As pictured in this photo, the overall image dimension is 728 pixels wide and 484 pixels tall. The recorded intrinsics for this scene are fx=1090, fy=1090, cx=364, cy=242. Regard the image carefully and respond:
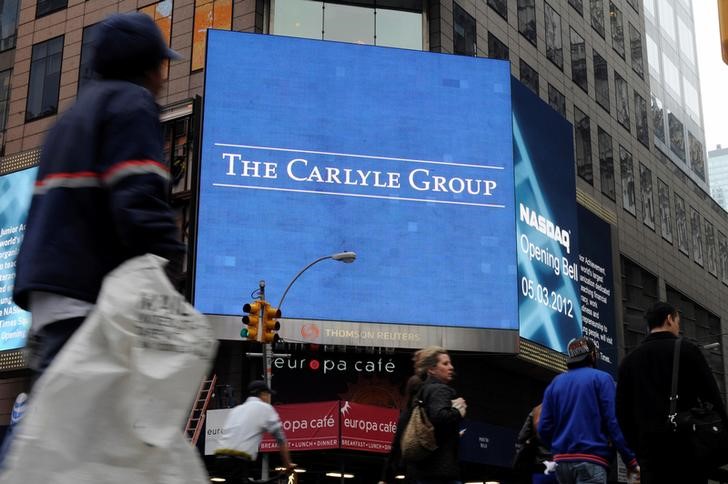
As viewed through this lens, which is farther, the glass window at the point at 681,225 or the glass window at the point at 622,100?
the glass window at the point at 681,225

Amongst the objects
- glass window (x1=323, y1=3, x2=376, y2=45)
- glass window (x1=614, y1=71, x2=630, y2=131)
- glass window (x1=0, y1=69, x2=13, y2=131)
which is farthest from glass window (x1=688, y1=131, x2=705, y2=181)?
glass window (x1=0, y1=69, x2=13, y2=131)

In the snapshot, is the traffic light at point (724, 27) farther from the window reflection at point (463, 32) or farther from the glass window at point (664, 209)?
the glass window at point (664, 209)

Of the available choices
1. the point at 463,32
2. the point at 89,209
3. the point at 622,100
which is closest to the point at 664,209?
the point at 622,100

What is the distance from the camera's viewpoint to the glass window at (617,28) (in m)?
51.7

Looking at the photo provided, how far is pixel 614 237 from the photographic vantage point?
4606 centimetres

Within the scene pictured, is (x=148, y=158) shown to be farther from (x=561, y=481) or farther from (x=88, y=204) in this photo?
(x=561, y=481)

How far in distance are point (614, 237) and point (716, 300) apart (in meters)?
17.4

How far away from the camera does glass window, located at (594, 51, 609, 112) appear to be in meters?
48.3

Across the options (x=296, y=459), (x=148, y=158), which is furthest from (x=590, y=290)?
(x=148, y=158)

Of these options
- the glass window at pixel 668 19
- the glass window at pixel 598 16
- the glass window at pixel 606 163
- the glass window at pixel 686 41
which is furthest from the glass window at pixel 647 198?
the glass window at pixel 686 41

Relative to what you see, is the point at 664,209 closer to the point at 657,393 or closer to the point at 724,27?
the point at 657,393

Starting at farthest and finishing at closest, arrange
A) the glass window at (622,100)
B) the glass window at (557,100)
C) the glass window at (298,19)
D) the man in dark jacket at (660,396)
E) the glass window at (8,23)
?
the glass window at (622,100) < the glass window at (557,100) < the glass window at (8,23) < the glass window at (298,19) < the man in dark jacket at (660,396)

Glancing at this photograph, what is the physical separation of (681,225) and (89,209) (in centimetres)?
5570

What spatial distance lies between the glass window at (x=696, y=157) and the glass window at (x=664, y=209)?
608 centimetres
